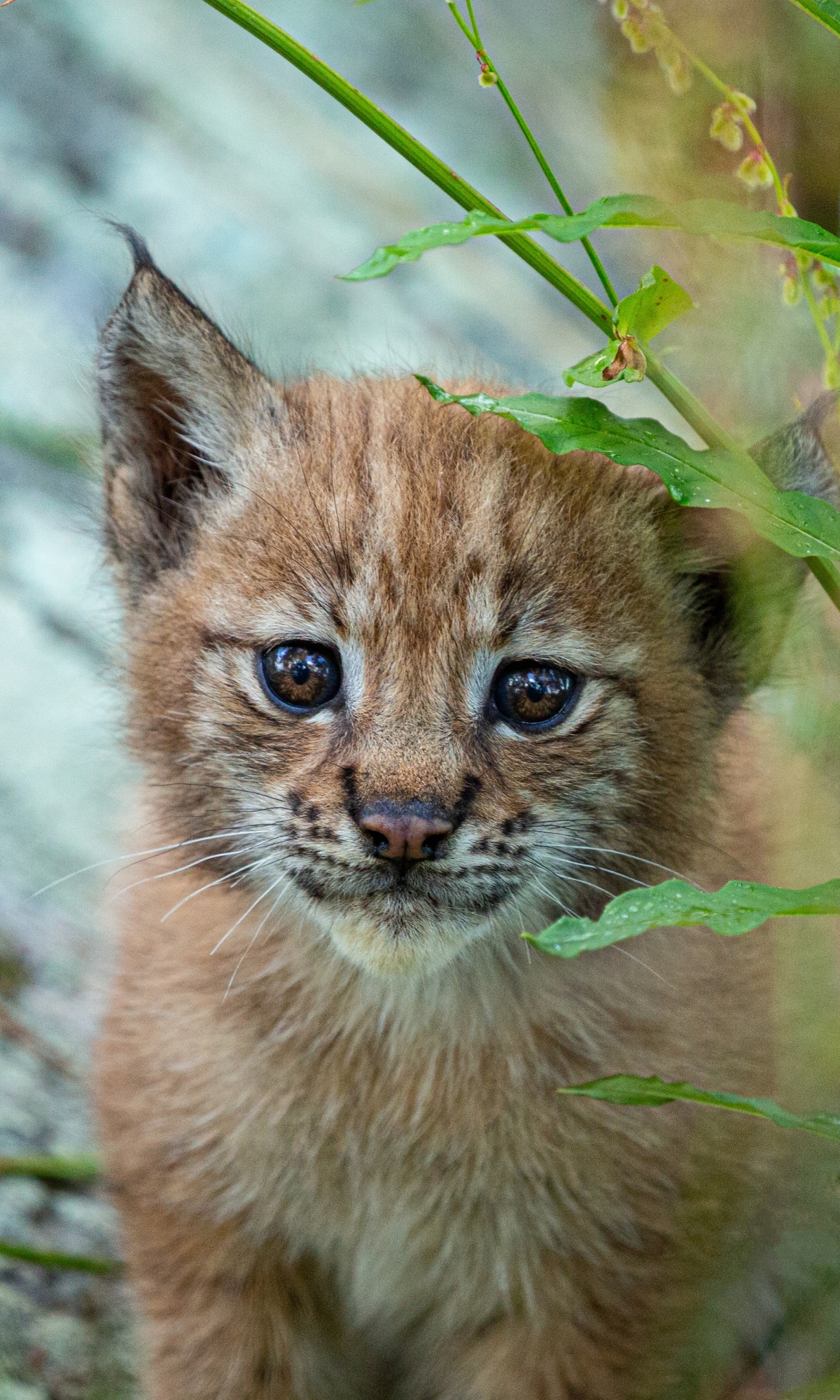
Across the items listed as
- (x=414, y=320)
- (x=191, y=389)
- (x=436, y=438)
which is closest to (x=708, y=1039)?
(x=436, y=438)

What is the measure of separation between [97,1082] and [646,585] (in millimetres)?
1803

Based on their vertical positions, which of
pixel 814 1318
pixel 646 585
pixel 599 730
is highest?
pixel 646 585

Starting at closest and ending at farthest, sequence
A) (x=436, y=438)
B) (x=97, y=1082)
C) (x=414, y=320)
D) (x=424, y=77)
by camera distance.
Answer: (x=436, y=438), (x=97, y=1082), (x=414, y=320), (x=424, y=77)

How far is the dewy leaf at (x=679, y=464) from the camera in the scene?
2.29 metres

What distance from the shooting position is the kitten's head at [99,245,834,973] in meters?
2.64

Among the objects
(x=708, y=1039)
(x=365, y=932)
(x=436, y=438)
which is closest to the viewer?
(x=365, y=932)

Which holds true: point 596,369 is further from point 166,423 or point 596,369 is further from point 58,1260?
point 58,1260

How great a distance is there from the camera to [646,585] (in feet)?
9.71

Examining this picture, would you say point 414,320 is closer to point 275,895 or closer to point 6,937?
point 6,937

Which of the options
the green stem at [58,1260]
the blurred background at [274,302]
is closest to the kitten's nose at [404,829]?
the blurred background at [274,302]

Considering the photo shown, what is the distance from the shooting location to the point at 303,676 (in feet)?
9.25

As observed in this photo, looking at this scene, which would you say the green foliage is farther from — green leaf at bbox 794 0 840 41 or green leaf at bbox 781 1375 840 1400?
green leaf at bbox 781 1375 840 1400

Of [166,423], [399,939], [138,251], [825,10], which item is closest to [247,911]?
[399,939]

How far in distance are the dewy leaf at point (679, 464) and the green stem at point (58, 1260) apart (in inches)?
97.1
